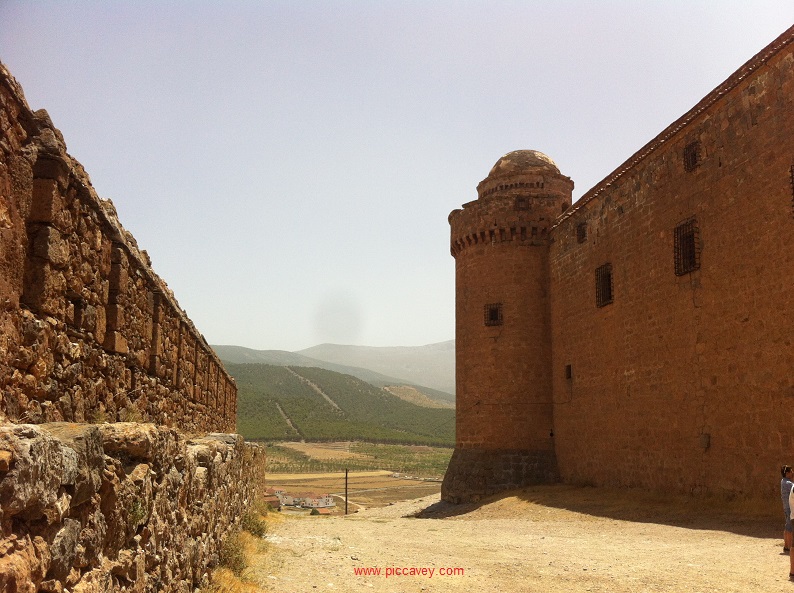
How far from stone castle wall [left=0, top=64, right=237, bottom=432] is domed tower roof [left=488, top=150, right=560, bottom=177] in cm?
1863

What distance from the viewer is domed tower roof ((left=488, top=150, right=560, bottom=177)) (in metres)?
23.4

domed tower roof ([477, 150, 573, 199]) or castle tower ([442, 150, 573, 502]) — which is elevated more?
domed tower roof ([477, 150, 573, 199])

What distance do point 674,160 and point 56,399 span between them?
46.2 feet

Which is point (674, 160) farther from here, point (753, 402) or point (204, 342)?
point (204, 342)

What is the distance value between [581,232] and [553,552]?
1141cm

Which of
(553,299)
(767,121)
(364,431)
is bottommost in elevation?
(364,431)

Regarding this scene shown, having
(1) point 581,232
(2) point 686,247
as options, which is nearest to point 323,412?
(1) point 581,232

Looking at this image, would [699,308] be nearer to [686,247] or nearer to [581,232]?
[686,247]

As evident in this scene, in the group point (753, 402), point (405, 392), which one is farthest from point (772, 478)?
point (405, 392)

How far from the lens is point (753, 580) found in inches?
294

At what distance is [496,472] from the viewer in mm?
20906

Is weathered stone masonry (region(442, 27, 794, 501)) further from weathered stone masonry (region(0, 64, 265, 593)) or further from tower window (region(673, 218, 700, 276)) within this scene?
weathered stone masonry (region(0, 64, 265, 593))

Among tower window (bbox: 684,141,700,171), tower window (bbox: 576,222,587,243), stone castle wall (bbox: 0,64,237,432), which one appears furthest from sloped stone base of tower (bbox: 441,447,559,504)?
stone castle wall (bbox: 0,64,237,432)

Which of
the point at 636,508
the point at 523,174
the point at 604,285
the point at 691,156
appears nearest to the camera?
the point at 636,508
